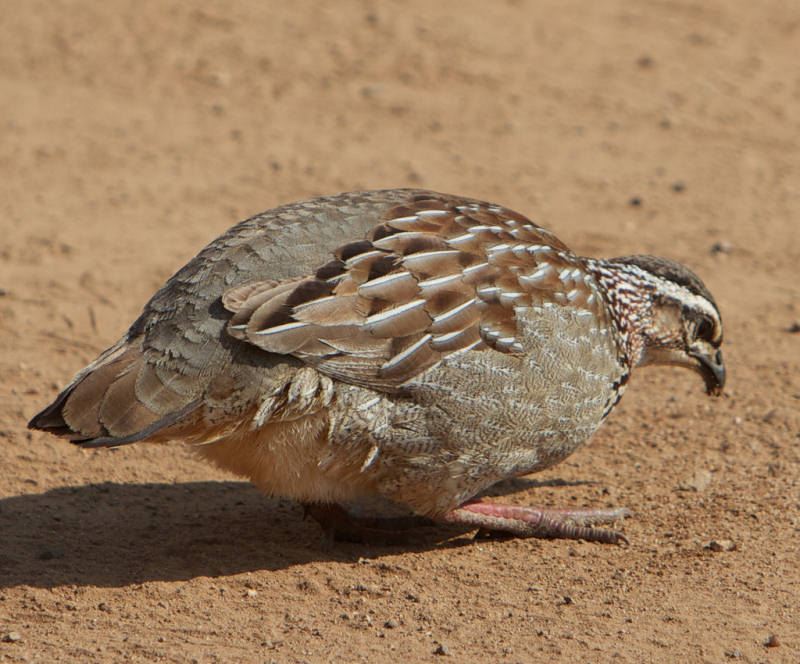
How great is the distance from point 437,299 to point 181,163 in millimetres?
5900

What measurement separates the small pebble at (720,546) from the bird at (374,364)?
489 mm

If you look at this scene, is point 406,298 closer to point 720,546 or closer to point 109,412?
point 109,412

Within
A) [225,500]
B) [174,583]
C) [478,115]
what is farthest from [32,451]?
[478,115]

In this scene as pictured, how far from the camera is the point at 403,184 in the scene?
11.2m

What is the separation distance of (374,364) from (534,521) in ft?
4.51

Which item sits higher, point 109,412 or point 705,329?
point 109,412

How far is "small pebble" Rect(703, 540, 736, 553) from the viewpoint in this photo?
6477 millimetres

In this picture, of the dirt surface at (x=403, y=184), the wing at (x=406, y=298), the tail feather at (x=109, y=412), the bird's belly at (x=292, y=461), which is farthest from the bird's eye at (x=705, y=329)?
Result: the tail feather at (x=109, y=412)

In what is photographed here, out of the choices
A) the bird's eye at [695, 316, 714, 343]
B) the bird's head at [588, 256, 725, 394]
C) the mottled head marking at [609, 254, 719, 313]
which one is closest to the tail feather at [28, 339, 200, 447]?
the bird's head at [588, 256, 725, 394]

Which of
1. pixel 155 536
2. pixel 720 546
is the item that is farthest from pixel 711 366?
pixel 155 536

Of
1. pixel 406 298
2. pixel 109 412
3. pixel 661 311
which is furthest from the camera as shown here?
pixel 661 311

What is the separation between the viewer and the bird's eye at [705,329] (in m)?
7.39

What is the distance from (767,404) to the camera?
320 inches

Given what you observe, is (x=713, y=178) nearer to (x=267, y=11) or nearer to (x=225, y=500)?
(x=267, y=11)
